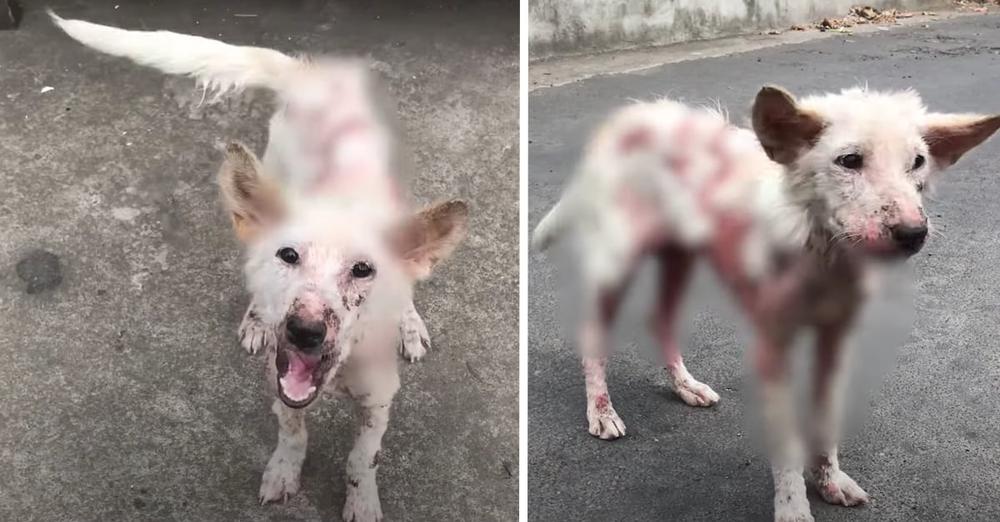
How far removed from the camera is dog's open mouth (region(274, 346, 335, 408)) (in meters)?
1.05

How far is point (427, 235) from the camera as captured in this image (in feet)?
3.69

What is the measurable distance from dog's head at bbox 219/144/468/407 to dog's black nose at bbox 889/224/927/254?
59 centimetres

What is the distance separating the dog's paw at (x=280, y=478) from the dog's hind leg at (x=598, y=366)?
1.63 feet

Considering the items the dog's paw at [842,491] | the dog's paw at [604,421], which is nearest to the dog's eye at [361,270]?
the dog's paw at [604,421]

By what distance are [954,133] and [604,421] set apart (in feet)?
1.72

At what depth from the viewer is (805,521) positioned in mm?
931

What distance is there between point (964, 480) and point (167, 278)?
114 centimetres

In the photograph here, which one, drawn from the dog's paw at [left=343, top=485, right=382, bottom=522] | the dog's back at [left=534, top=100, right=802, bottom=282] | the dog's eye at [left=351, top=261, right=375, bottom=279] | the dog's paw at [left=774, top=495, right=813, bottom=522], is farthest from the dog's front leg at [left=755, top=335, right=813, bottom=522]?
the dog's paw at [left=343, top=485, right=382, bottom=522]

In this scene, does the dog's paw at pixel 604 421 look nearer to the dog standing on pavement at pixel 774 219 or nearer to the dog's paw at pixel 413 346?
the dog standing on pavement at pixel 774 219

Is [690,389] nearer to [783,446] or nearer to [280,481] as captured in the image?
[783,446]

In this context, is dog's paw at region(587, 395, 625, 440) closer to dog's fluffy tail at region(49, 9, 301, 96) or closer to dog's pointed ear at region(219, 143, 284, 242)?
dog's pointed ear at region(219, 143, 284, 242)

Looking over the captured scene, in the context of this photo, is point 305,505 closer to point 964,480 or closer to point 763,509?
point 763,509

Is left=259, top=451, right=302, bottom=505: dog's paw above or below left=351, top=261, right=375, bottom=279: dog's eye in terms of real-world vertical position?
below

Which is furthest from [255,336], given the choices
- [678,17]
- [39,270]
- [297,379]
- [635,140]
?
[678,17]
